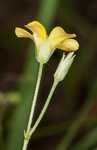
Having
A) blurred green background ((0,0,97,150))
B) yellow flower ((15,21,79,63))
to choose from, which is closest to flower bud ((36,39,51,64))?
yellow flower ((15,21,79,63))

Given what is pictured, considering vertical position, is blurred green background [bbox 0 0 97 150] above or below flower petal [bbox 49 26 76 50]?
below

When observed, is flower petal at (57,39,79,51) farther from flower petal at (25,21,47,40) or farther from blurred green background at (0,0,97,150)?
blurred green background at (0,0,97,150)

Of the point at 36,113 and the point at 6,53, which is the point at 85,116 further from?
the point at 6,53

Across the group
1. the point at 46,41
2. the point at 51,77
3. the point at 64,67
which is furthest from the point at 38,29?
the point at 51,77

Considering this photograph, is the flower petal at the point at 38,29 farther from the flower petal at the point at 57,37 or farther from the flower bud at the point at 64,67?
the flower bud at the point at 64,67

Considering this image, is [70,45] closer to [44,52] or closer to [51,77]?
[44,52]

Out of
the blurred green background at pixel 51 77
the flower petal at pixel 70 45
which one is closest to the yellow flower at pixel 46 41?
the flower petal at pixel 70 45
